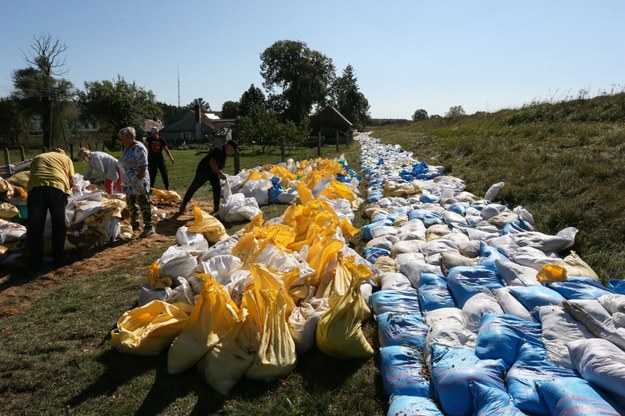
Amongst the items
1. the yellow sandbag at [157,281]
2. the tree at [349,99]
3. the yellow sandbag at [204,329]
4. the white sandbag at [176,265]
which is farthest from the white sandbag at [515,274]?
the tree at [349,99]

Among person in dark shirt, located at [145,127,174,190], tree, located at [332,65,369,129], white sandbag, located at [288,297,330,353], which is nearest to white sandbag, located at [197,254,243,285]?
white sandbag, located at [288,297,330,353]

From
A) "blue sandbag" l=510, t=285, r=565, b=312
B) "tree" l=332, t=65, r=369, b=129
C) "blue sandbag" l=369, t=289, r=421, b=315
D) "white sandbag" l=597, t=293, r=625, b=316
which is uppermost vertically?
"tree" l=332, t=65, r=369, b=129

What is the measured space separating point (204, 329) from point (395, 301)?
1243 millimetres

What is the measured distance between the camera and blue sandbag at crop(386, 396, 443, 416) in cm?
173

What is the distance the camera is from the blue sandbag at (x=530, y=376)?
5.39ft

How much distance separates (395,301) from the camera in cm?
269

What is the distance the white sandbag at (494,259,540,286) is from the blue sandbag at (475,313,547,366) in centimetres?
56

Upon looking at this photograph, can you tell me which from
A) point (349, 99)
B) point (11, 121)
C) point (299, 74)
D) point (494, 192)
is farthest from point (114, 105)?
point (494, 192)

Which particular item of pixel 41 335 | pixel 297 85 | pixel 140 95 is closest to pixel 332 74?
pixel 297 85

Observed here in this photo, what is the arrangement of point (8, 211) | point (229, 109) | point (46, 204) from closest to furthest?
point (46, 204) < point (8, 211) < point (229, 109)

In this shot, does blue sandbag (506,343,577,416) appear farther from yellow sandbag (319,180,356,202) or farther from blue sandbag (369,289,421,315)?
yellow sandbag (319,180,356,202)

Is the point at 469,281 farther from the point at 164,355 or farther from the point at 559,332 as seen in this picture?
the point at 164,355

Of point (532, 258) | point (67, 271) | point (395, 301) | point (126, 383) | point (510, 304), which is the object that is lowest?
point (126, 383)

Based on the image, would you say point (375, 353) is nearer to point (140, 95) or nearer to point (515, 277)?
point (515, 277)
